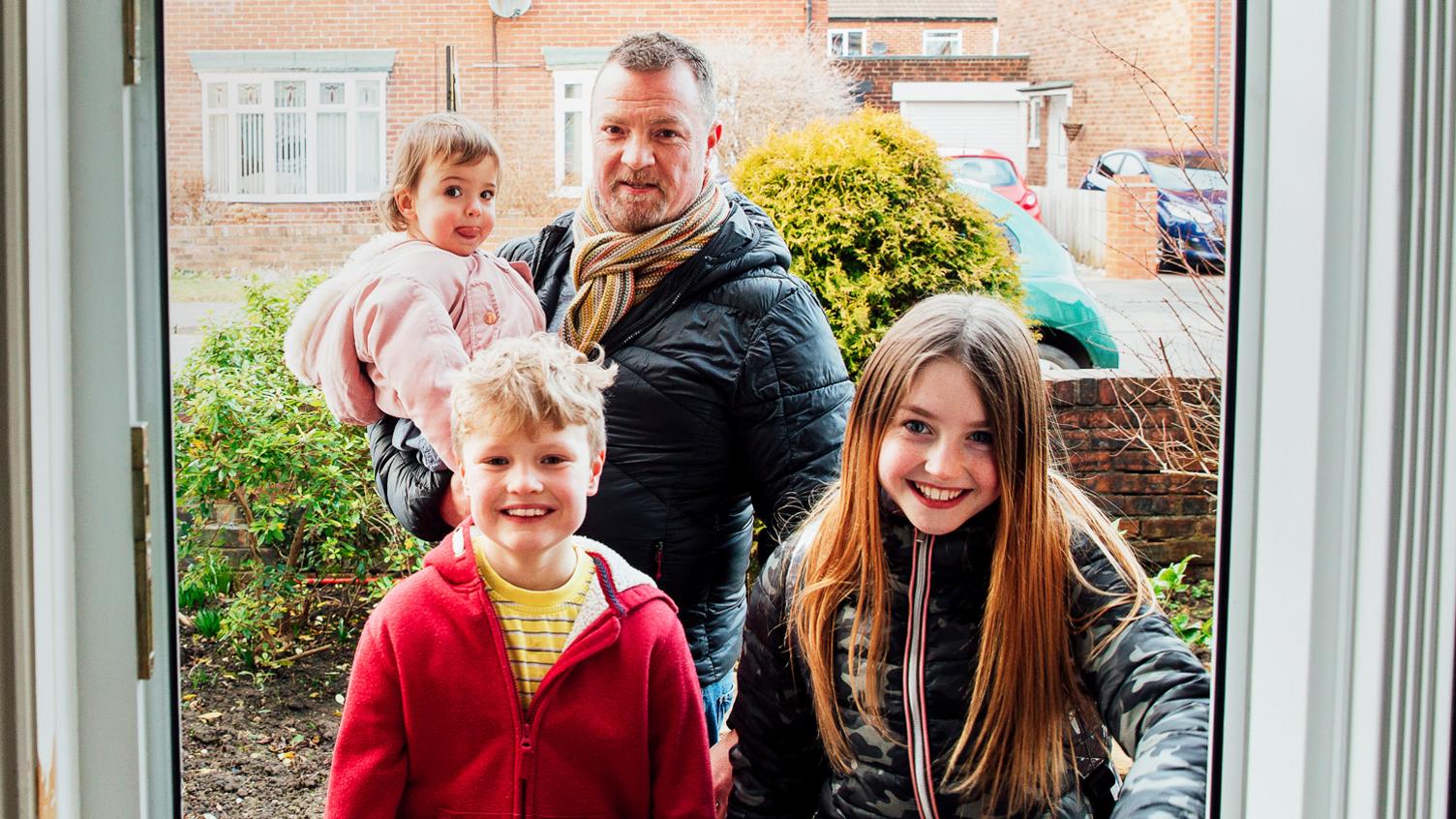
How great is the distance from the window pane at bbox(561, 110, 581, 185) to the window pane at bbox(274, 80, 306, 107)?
0.60m

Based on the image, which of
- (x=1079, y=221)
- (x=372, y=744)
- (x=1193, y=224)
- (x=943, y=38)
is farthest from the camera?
(x=943, y=38)

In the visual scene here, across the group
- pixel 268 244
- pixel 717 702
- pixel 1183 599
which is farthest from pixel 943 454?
pixel 1183 599

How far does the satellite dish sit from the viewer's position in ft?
10.3

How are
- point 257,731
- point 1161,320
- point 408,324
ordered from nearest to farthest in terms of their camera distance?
point 408,324 → point 257,731 → point 1161,320

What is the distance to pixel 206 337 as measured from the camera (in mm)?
3131

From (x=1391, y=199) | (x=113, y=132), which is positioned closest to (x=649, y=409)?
(x=113, y=132)

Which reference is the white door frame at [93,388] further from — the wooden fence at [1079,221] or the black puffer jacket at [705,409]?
the wooden fence at [1079,221]

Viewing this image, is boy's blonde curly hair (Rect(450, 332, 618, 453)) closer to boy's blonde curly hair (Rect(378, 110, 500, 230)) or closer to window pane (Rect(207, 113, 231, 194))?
boy's blonde curly hair (Rect(378, 110, 500, 230))

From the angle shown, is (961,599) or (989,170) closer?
(961,599)

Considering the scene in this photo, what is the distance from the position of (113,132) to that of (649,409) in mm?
767

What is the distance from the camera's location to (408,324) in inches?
67.1

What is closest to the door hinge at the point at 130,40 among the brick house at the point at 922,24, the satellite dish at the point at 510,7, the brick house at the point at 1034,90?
the satellite dish at the point at 510,7

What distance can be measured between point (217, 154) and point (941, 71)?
43.7ft

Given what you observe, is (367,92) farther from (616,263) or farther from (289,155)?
(616,263)
